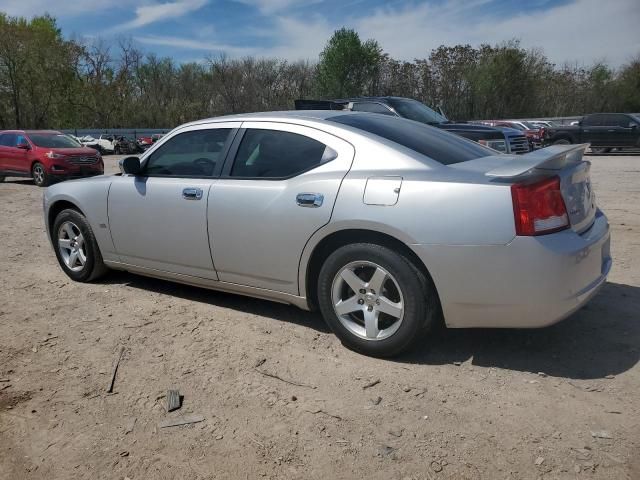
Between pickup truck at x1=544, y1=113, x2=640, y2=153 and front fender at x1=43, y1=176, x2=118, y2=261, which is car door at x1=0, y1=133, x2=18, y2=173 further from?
pickup truck at x1=544, y1=113, x2=640, y2=153

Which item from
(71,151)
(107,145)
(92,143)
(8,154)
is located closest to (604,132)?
(71,151)

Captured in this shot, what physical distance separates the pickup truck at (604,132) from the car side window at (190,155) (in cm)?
2095

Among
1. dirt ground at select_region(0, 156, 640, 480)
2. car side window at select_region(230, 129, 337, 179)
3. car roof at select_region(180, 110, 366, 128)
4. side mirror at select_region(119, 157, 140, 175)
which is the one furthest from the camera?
side mirror at select_region(119, 157, 140, 175)

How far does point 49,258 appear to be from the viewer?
6203 mm

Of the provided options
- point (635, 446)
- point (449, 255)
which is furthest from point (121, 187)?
point (635, 446)

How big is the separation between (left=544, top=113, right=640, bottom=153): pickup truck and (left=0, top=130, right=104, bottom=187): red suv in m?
17.9

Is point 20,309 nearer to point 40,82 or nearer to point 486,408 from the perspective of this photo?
point 486,408

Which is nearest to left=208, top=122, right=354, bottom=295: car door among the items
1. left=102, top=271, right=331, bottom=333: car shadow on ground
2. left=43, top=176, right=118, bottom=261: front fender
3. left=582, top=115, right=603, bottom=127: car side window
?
Result: left=102, top=271, right=331, bottom=333: car shadow on ground

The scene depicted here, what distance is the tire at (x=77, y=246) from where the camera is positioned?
4.88m

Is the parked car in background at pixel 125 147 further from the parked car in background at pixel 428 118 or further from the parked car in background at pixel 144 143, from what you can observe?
the parked car in background at pixel 428 118

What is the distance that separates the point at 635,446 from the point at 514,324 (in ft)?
2.62

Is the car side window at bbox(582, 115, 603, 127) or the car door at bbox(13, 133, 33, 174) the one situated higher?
the car door at bbox(13, 133, 33, 174)

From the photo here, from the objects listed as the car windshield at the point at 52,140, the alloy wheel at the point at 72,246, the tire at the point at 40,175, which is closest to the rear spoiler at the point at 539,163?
the alloy wheel at the point at 72,246

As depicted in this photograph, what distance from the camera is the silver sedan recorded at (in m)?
2.89
